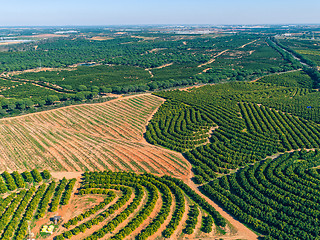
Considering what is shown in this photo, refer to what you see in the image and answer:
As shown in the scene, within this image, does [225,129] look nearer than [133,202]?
No

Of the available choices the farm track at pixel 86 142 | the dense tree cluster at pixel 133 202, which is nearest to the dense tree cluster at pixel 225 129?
the farm track at pixel 86 142

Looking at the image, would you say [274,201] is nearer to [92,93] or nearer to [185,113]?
[185,113]

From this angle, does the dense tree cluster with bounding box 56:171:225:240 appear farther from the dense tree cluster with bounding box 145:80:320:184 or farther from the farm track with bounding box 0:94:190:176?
the dense tree cluster with bounding box 145:80:320:184

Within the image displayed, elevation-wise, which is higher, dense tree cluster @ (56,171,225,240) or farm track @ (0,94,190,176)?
farm track @ (0,94,190,176)

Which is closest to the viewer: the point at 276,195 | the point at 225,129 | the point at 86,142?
the point at 276,195

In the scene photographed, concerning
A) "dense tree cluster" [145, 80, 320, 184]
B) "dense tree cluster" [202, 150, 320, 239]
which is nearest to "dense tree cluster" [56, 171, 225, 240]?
"dense tree cluster" [202, 150, 320, 239]

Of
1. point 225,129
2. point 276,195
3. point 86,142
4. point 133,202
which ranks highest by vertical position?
point 225,129

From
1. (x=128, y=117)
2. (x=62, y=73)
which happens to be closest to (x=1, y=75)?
(x=62, y=73)

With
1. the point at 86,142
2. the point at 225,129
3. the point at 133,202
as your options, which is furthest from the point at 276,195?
the point at 86,142

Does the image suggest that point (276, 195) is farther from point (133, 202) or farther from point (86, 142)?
point (86, 142)
